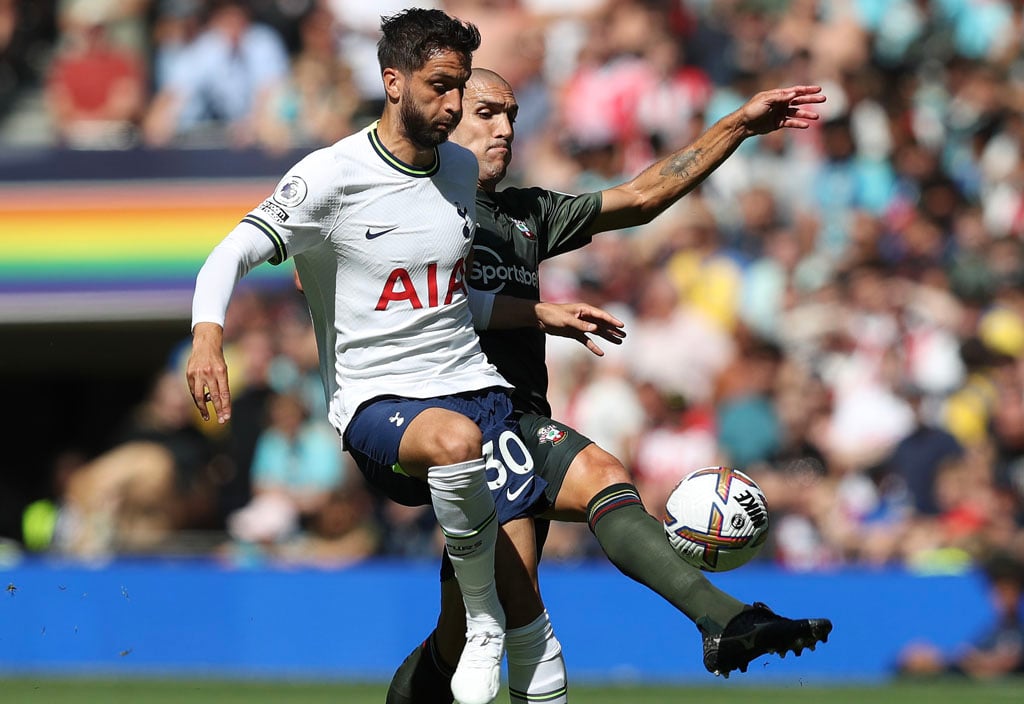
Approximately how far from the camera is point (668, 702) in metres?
10.1

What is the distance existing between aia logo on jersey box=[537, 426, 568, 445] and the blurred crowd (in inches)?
224

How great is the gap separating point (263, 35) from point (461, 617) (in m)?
10.2

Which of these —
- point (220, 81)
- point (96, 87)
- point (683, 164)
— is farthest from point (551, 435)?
point (96, 87)

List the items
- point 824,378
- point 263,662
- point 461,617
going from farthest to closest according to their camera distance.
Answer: point 824,378 < point 263,662 < point 461,617

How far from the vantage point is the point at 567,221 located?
7.14 m

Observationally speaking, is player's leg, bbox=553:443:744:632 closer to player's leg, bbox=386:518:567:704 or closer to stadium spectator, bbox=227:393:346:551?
player's leg, bbox=386:518:567:704

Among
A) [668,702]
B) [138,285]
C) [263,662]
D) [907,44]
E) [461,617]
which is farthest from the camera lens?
[907,44]

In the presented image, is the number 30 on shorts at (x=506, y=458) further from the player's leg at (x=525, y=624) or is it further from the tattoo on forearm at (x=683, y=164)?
the tattoo on forearm at (x=683, y=164)

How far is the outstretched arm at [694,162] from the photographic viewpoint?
7.00 meters

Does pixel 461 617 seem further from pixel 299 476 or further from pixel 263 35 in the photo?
pixel 263 35

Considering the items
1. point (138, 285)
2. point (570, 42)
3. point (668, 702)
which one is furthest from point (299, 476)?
point (570, 42)

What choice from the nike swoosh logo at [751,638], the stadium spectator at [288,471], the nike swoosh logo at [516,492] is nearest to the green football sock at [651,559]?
the nike swoosh logo at [751,638]

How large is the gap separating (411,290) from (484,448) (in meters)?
0.68

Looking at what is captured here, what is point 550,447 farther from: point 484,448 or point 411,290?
point 411,290
